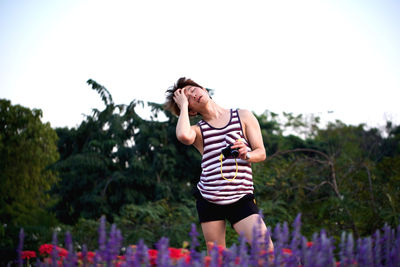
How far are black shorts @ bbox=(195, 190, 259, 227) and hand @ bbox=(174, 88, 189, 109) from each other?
652mm

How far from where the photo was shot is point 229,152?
257 centimetres

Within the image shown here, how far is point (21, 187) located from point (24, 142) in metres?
3.41

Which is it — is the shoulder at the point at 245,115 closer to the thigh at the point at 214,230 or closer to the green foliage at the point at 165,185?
the thigh at the point at 214,230

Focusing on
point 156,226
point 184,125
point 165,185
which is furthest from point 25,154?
point 184,125

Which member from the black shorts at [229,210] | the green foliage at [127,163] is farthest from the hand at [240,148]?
the green foliage at [127,163]

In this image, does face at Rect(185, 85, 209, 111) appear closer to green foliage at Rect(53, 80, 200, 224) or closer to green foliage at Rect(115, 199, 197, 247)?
green foliage at Rect(115, 199, 197, 247)

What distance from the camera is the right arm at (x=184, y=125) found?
275 cm

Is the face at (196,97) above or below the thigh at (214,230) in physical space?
above

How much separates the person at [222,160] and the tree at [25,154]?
2151cm

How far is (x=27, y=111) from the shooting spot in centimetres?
2733

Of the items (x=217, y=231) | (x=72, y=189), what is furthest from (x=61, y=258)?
(x=72, y=189)

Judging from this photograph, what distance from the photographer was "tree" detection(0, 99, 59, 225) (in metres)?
23.7

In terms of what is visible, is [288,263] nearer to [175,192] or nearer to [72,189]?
[175,192]

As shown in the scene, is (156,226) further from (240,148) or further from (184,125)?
(240,148)
